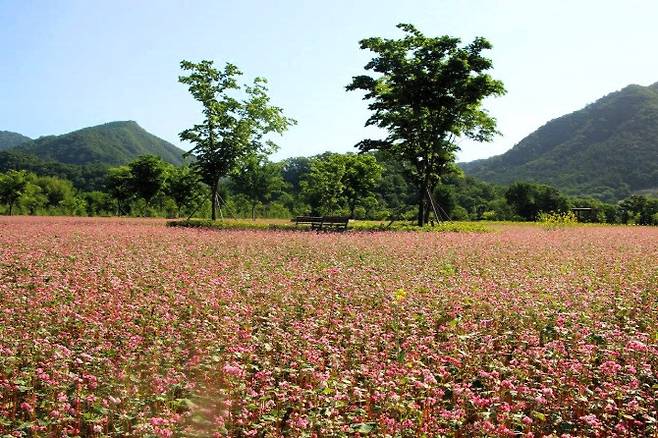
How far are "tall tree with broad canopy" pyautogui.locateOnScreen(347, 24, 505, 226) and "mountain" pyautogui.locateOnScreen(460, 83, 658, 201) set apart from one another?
117m

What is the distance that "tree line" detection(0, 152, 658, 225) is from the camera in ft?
226

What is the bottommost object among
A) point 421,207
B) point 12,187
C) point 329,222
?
point 329,222

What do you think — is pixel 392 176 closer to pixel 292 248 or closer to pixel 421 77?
pixel 421 77

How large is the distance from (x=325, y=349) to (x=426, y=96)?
30.1m

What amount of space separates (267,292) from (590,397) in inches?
236

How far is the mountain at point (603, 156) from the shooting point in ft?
478

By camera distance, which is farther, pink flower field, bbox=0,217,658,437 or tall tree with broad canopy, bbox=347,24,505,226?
tall tree with broad canopy, bbox=347,24,505,226

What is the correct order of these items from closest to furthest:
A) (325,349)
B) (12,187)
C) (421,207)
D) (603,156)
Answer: (325,349)
(421,207)
(12,187)
(603,156)

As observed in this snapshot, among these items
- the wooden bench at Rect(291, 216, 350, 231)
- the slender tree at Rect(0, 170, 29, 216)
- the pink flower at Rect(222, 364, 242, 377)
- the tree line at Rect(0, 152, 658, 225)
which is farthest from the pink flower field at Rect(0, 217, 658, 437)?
the slender tree at Rect(0, 170, 29, 216)

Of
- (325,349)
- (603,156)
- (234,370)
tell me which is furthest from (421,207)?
(603,156)

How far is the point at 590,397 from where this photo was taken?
5188 millimetres

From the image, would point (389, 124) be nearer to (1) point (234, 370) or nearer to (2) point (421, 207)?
(2) point (421, 207)

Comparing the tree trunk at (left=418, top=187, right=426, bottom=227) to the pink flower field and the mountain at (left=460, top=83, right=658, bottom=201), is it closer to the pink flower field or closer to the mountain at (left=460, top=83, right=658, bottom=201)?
the pink flower field

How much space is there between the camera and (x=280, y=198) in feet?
362
